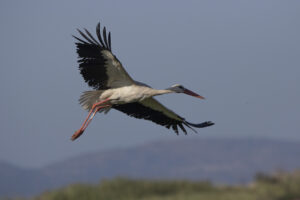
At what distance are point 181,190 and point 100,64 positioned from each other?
10.8 metres

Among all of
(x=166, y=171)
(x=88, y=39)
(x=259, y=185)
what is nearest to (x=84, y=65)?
(x=88, y=39)

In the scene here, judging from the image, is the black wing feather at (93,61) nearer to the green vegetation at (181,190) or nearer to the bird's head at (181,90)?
the bird's head at (181,90)

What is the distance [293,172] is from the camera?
2153 cm

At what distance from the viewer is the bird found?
986 centimetres

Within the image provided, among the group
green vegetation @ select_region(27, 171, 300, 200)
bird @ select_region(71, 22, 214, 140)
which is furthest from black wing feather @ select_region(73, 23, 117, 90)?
green vegetation @ select_region(27, 171, 300, 200)

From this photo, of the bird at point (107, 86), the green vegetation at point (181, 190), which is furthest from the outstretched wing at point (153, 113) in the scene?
the green vegetation at point (181, 190)

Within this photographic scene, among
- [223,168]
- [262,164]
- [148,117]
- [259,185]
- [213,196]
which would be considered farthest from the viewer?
[262,164]

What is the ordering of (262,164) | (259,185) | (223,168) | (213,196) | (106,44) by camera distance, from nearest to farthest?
(106,44) → (213,196) → (259,185) → (223,168) → (262,164)

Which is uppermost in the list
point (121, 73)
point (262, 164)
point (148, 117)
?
point (121, 73)

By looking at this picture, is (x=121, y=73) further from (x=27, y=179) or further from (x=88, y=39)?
(x=27, y=179)

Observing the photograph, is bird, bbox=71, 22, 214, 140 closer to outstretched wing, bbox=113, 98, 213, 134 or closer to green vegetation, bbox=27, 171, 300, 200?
outstretched wing, bbox=113, 98, 213, 134

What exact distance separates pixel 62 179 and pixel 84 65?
17835cm

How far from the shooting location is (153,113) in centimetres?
1110

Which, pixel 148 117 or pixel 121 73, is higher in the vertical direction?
pixel 121 73
